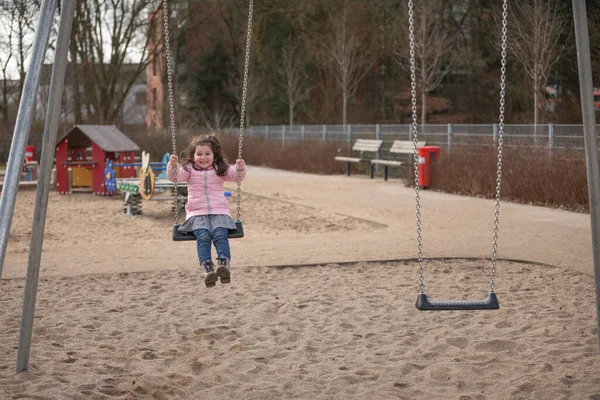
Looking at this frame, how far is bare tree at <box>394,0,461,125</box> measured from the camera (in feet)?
93.1

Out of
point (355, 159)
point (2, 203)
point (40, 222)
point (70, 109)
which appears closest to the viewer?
point (2, 203)

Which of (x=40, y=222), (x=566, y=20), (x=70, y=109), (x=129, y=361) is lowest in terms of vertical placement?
(x=129, y=361)

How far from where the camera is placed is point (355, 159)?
22656mm

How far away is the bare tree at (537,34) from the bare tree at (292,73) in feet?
44.6

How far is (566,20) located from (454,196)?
1145 centimetres

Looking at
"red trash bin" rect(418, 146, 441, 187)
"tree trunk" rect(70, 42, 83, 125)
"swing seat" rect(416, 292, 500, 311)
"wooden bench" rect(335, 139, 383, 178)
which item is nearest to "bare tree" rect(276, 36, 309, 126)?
"tree trunk" rect(70, 42, 83, 125)

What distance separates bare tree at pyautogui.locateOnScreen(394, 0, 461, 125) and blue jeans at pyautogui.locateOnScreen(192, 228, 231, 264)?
21598 millimetres

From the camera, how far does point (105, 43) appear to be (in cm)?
3275

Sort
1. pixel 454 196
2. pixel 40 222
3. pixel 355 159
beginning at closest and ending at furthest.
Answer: pixel 40 222, pixel 454 196, pixel 355 159

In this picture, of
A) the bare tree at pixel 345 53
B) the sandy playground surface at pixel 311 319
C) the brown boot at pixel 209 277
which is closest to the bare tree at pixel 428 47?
the bare tree at pixel 345 53

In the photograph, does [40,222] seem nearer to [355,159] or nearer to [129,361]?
[129,361]

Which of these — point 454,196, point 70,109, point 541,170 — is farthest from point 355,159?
point 70,109

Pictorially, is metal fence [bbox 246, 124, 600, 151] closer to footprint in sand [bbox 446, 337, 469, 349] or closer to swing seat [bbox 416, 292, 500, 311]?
footprint in sand [bbox 446, 337, 469, 349]

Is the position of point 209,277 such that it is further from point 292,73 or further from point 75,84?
point 292,73
